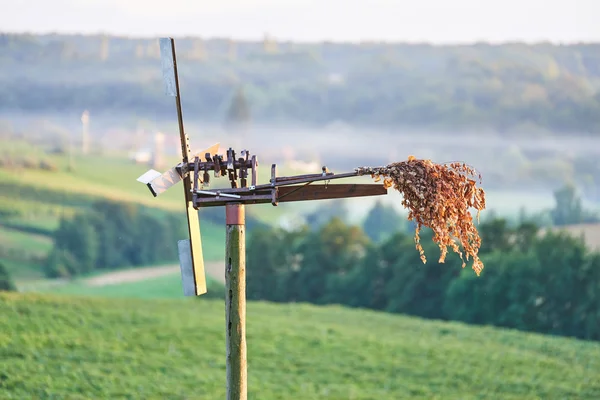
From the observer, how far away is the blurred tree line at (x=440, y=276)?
27.7 m

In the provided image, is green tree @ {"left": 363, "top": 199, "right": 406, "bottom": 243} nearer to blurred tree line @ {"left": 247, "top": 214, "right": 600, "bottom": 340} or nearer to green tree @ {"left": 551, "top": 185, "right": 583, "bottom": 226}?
blurred tree line @ {"left": 247, "top": 214, "right": 600, "bottom": 340}

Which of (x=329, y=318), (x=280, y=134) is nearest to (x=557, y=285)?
(x=329, y=318)

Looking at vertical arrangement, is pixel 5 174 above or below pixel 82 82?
below

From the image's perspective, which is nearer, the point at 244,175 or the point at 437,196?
the point at 437,196

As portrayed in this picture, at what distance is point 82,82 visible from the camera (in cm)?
3878

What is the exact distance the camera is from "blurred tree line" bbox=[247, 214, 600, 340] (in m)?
27.7

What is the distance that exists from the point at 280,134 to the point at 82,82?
8.23m

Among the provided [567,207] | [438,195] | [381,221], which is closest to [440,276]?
[381,221]

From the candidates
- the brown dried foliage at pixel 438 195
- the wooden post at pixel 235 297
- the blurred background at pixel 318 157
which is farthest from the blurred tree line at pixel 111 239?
the brown dried foliage at pixel 438 195

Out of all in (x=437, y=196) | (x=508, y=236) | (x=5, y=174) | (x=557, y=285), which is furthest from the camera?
(x=5, y=174)

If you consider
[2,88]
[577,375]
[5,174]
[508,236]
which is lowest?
[577,375]

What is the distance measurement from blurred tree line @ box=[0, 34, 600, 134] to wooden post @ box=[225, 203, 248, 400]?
97.7ft

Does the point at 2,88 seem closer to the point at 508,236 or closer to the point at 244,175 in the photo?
the point at 508,236

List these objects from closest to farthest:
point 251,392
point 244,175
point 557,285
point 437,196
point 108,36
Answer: point 437,196 < point 244,175 < point 251,392 < point 557,285 < point 108,36
